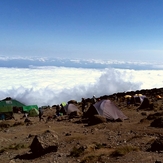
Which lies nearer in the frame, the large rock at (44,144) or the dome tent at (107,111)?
the large rock at (44,144)

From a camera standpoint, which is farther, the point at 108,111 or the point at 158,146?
the point at 108,111

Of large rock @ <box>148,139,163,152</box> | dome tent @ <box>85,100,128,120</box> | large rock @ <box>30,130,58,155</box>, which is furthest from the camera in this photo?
dome tent @ <box>85,100,128,120</box>

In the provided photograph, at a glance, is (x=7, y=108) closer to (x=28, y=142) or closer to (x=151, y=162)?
(x=28, y=142)

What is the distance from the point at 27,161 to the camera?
1255 centimetres

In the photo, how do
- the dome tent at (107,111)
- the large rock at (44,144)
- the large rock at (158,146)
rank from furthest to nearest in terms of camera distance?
1. the dome tent at (107,111)
2. the large rock at (44,144)
3. the large rock at (158,146)

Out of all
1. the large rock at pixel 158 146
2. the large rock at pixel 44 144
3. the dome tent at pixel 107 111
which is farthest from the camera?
the dome tent at pixel 107 111

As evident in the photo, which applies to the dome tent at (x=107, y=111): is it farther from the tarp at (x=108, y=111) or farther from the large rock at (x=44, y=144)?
the large rock at (x=44, y=144)

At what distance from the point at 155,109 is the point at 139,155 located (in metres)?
20.5

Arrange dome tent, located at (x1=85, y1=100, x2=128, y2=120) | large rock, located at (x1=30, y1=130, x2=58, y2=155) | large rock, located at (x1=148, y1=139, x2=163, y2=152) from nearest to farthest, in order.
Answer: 1. large rock, located at (x1=148, y1=139, x2=163, y2=152)
2. large rock, located at (x1=30, y1=130, x2=58, y2=155)
3. dome tent, located at (x1=85, y1=100, x2=128, y2=120)

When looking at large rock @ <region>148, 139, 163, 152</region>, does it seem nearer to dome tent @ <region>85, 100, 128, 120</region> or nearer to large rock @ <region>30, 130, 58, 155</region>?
large rock @ <region>30, 130, 58, 155</region>

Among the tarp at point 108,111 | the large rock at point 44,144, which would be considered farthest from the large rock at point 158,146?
the tarp at point 108,111

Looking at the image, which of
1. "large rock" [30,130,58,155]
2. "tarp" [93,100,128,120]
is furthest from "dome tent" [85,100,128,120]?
"large rock" [30,130,58,155]

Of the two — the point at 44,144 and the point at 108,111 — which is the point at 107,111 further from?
the point at 44,144

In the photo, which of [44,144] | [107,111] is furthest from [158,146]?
[107,111]
